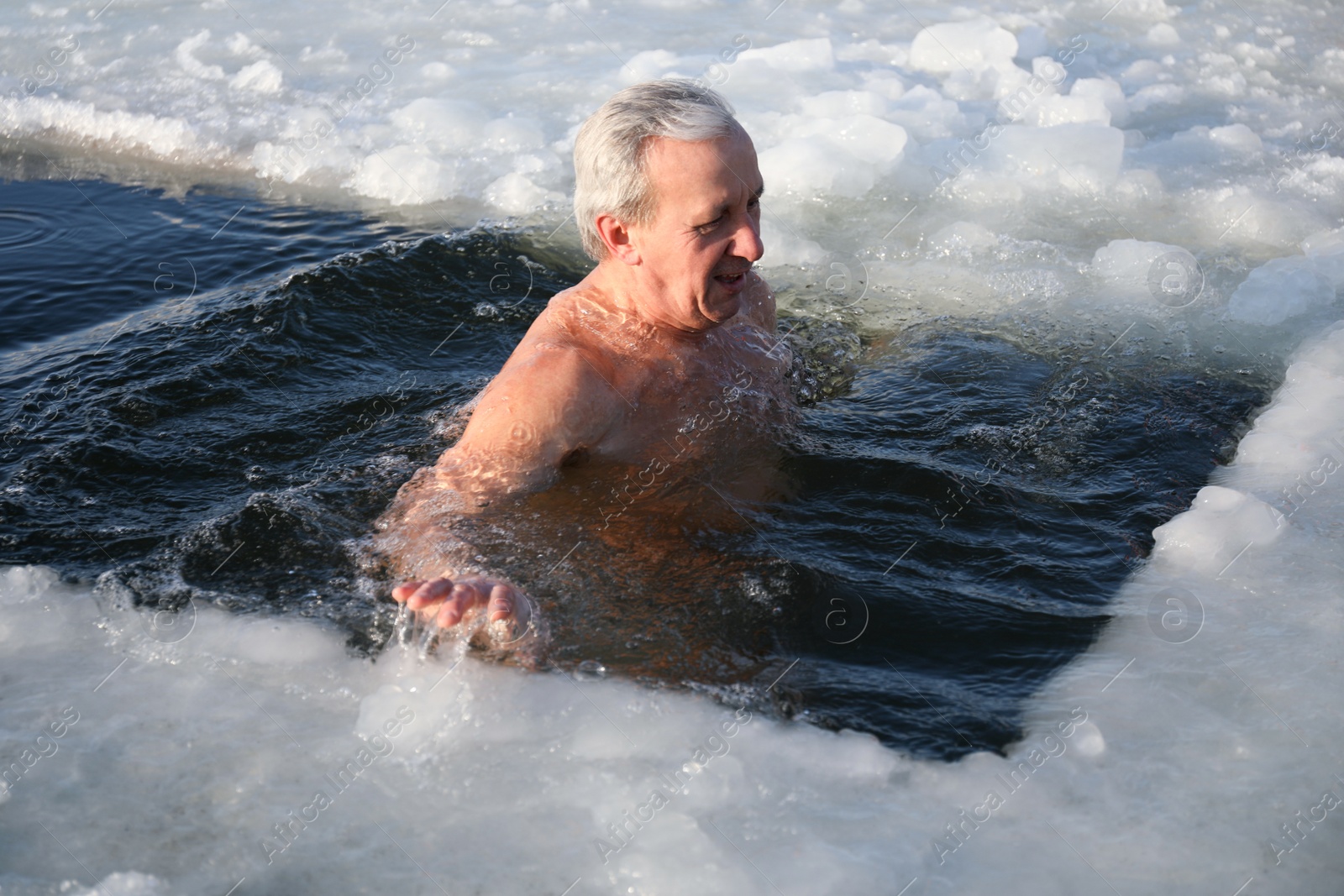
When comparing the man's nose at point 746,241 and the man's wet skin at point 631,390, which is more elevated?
the man's nose at point 746,241

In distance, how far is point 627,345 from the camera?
314 cm

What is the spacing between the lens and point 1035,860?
2.21m

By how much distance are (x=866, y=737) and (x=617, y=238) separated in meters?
1.50

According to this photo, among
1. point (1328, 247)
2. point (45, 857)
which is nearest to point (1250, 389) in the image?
point (1328, 247)

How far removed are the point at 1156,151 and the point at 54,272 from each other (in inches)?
227

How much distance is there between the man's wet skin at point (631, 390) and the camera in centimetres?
290

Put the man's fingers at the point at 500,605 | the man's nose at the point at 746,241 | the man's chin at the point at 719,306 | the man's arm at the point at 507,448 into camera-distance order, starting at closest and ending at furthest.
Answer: the man's fingers at the point at 500,605
the man's arm at the point at 507,448
the man's nose at the point at 746,241
the man's chin at the point at 719,306

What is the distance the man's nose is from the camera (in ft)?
9.84

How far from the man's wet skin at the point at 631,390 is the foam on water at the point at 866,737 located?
46cm

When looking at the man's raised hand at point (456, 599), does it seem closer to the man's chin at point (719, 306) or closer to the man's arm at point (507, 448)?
the man's arm at point (507, 448)

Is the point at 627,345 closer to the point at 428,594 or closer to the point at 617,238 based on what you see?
the point at 617,238

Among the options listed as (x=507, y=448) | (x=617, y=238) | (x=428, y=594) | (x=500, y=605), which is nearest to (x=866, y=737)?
(x=500, y=605)

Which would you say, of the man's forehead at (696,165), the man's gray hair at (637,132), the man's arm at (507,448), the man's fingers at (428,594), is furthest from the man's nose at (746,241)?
the man's fingers at (428,594)

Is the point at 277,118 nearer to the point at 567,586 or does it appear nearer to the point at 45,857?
the point at 567,586
